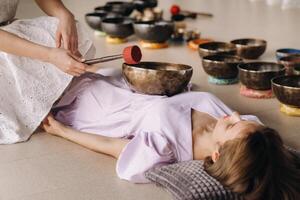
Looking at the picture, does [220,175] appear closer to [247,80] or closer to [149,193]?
[149,193]

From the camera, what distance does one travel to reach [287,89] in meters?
2.55

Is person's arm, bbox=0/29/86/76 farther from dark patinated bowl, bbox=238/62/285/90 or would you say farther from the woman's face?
dark patinated bowl, bbox=238/62/285/90

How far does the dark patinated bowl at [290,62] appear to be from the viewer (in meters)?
3.08

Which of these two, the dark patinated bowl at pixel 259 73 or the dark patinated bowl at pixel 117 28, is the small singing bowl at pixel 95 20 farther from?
the dark patinated bowl at pixel 259 73

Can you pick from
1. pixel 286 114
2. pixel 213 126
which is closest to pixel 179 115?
pixel 213 126

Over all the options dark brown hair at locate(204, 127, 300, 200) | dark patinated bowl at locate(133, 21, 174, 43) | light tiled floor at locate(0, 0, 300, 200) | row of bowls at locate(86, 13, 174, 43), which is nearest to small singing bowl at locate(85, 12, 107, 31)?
row of bowls at locate(86, 13, 174, 43)

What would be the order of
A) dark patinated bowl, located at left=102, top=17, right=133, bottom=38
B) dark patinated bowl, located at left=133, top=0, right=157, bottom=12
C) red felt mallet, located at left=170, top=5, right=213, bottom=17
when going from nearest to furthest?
1. dark patinated bowl, located at left=102, top=17, right=133, bottom=38
2. dark patinated bowl, located at left=133, top=0, right=157, bottom=12
3. red felt mallet, located at left=170, top=5, right=213, bottom=17

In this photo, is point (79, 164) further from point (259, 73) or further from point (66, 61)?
point (259, 73)

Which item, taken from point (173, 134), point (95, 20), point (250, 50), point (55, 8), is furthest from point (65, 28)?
point (95, 20)

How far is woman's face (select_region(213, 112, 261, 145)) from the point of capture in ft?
5.85

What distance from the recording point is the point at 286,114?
2.70 meters

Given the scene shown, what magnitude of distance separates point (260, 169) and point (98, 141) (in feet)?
2.72

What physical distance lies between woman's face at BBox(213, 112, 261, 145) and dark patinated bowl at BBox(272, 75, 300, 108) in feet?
2.22

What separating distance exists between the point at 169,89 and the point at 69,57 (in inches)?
17.7
